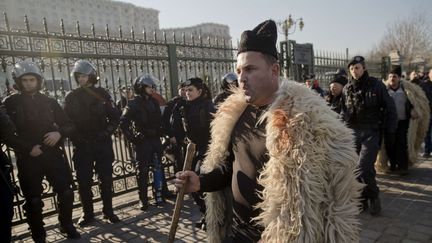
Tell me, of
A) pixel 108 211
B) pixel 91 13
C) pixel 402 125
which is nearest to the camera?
pixel 108 211

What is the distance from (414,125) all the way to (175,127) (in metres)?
5.44

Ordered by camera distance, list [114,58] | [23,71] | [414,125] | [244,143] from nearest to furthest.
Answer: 1. [244,143]
2. [23,71]
3. [114,58]
4. [414,125]

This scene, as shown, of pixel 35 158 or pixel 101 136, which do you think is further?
pixel 101 136

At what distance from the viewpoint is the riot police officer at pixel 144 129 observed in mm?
5625

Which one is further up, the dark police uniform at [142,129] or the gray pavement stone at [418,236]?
the dark police uniform at [142,129]

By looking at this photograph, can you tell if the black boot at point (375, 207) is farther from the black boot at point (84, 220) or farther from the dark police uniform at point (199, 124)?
the black boot at point (84, 220)

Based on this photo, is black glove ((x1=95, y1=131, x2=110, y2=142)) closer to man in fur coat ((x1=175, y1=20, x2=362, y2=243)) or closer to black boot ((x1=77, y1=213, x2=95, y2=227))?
black boot ((x1=77, y1=213, x2=95, y2=227))

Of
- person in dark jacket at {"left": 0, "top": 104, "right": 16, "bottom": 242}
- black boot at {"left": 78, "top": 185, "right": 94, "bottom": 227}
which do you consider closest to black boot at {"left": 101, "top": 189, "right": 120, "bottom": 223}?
black boot at {"left": 78, "top": 185, "right": 94, "bottom": 227}

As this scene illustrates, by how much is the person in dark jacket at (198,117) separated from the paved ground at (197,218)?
0.62 metres

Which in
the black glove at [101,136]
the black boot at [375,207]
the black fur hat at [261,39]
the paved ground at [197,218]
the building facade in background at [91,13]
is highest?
the building facade in background at [91,13]

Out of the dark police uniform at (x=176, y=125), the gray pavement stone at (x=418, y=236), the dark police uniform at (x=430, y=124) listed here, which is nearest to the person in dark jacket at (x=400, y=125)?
the dark police uniform at (x=430, y=124)

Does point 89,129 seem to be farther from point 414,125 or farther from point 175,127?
point 414,125

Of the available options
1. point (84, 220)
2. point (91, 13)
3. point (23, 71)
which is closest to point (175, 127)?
point (84, 220)

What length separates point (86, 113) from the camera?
4.94m
